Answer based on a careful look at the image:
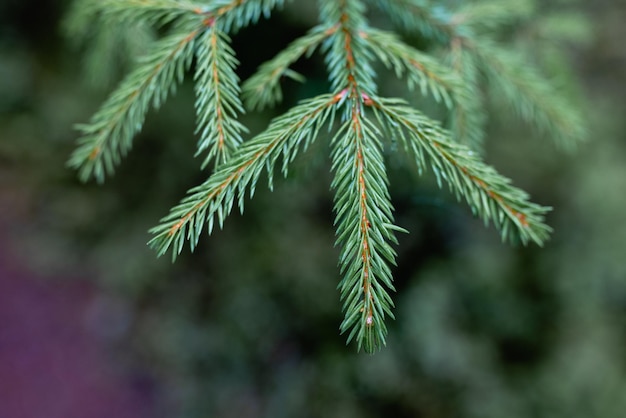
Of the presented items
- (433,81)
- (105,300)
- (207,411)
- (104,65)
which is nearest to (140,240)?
(105,300)

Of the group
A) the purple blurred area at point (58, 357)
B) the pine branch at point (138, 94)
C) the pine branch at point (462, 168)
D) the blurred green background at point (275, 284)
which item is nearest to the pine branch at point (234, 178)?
the pine branch at point (462, 168)

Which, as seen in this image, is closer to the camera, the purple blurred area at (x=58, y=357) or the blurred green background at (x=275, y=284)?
the blurred green background at (x=275, y=284)

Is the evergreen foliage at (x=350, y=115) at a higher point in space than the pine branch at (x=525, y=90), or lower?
lower

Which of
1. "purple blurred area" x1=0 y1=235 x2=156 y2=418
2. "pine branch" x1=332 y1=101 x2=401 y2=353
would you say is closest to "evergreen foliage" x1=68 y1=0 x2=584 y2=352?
"pine branch" x1=332 y1=101 x2=401 y2=353

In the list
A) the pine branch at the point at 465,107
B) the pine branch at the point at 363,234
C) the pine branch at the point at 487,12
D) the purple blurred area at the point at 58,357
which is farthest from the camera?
the purple blurred area at the point at 58,357

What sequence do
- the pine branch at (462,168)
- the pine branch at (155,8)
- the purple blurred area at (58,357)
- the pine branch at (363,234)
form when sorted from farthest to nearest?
1. the purple blurred area at (58,357)
2. the pine branch at (155,8)
3. the pine branch at (462,168)
4. the pine branch at (363,234)

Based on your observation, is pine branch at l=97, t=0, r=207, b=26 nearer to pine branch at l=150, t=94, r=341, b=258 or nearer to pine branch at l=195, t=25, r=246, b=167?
pine branch at l=195, t=25, r=246, b=167

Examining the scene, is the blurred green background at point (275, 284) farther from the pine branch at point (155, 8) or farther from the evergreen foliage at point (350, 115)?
A: the pine branch at point (155, 8)

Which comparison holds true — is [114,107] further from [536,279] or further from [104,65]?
[536,279]
